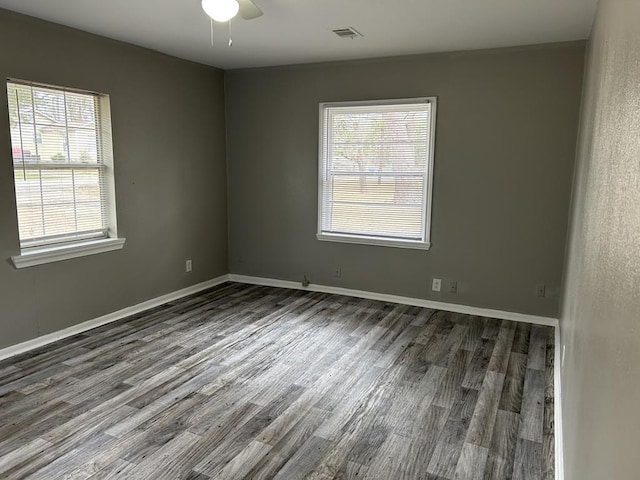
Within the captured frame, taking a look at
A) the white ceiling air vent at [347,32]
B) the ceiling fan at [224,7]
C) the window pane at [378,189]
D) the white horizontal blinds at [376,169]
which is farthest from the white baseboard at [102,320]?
the white ceiling air vent at [347,32]

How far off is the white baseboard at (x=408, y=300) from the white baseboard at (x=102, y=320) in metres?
0.49

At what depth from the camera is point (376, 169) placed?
4.80m

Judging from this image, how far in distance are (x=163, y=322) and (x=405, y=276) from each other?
2.38m

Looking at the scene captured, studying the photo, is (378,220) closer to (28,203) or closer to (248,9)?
(248,9)

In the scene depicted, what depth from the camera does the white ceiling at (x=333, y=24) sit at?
310cm

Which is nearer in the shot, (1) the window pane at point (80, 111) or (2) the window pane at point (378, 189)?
(1) the window pane at point (80, 111)

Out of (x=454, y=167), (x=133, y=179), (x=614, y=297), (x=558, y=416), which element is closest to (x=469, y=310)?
(x=454, y=167)

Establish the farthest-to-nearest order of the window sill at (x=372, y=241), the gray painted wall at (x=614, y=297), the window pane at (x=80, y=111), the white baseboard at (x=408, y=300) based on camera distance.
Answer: the window sill at (x=372, y=241), the white baseboard at (x=408, y=300), the window pane at (x=80, y=111), the gray painted wall at (x=614, y=297)

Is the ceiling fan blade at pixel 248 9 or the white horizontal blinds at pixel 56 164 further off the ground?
the ceiling fan blade at pixel 248 9

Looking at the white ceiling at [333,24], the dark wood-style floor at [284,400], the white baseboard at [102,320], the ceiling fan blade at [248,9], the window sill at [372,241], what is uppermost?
the white ceiling at [333,24]

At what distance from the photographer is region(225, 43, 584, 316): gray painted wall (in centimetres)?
409

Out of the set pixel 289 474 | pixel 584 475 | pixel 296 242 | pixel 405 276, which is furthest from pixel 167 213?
pixel 584 475

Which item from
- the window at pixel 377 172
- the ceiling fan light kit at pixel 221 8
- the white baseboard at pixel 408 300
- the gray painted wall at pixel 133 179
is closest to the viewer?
the ceiling fan light kit at pixel 221 8

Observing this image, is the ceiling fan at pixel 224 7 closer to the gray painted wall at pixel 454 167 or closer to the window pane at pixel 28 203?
the window pane at pixel 28 203
